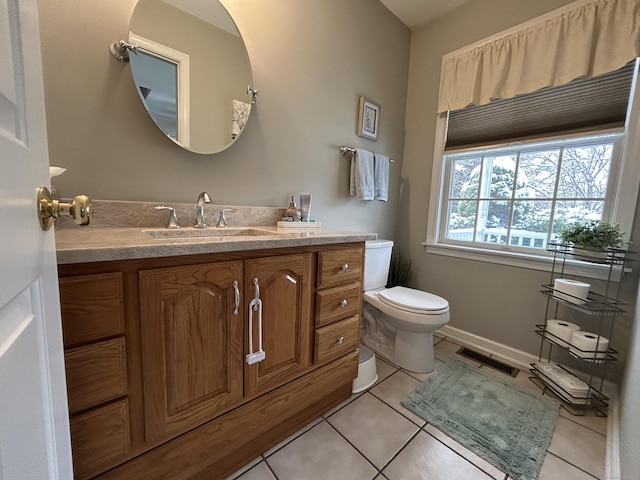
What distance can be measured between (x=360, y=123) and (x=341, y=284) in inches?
50.6

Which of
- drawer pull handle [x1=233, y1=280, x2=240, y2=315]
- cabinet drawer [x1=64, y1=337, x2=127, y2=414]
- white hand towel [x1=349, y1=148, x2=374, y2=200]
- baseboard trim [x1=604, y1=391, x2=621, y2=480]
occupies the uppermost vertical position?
white hand towel [x1=349, y1=148, x2=374, y2=200]

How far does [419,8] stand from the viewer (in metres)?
2.04

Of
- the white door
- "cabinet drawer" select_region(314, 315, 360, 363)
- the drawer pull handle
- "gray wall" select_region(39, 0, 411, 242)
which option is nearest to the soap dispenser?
"gray wall" select_region(39, 0, 411, 242)

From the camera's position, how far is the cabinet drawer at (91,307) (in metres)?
0.64

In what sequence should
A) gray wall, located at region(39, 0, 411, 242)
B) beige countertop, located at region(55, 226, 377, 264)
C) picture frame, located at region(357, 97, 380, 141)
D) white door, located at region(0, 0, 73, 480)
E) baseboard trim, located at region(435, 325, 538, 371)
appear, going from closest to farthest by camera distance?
white door, located at region(0, 0, 73, 480)
beige countertop, located at region(55, 226, 377, 264)
gray wall, located at region(39, 0, 411, 242)
baseboard trim, located at region(435, 325, 538, 371)
picture frame, located at region(357, 97, 380, 141)

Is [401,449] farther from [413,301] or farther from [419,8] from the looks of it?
[419,8]

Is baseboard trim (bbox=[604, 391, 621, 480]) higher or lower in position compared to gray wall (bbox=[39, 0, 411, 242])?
lower

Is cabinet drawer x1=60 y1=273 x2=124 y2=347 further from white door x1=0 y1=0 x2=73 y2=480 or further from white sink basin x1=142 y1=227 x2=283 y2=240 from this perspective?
white sink basin x1=142 y1=227 x2=283 y2=240

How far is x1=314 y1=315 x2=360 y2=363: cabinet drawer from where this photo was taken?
1217 millimetres

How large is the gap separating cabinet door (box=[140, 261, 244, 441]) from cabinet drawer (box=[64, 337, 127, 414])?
0.06 m

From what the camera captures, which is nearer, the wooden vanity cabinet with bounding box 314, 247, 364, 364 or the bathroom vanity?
the bathroom vanity

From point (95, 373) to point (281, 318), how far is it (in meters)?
0.57

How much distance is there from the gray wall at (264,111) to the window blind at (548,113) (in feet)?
1.78

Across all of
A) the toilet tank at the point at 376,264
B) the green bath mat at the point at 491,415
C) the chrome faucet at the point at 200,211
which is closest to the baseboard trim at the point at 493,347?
the green bath mat at the point at 491,415
